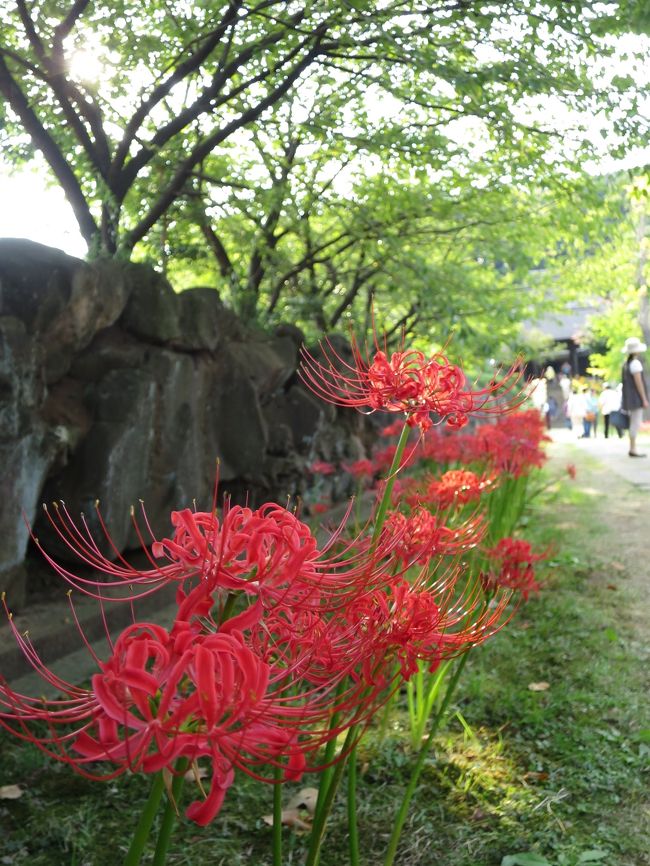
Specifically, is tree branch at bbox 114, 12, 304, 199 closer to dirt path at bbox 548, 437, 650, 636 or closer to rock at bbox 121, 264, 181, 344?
rock at bbox 121, 264, 181, 344

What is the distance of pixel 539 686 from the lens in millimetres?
3289

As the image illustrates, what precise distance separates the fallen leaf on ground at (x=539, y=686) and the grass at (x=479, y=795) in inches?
0.9

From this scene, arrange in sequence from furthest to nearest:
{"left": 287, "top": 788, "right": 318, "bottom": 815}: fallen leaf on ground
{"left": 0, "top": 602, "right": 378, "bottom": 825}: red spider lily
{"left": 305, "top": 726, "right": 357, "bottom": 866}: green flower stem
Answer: {"left": 287, "top": 788, "right": 318, "bottom": 815}: fallen leaf on ground, {"left": 305, "top": 726, "right": 357, "bottom": 866}: green flower stem, {"left": 0, "top": 602, "right": 378, "bottom": 825}: red spider lily

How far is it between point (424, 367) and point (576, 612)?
3102 mm

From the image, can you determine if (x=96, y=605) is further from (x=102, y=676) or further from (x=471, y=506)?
(x=102, y=676)

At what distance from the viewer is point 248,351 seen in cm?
588

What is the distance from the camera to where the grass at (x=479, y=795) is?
216 cm

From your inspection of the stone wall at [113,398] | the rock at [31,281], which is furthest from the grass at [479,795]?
the rock at [31,281]

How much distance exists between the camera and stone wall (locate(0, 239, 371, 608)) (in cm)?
358

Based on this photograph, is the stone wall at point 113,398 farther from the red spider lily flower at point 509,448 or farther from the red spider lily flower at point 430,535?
the red spider lily flower at point 430,535

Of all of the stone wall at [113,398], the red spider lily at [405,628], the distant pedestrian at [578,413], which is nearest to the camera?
the red spider lily at [405,628]

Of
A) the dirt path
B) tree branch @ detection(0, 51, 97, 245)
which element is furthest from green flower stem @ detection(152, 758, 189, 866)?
tree branch @ detection(0, 51, 97, 245)

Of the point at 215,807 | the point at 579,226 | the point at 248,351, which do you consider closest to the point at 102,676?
the point at 215,807

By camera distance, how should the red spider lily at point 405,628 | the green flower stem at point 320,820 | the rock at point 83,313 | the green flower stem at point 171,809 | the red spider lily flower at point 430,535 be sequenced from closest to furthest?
the green flower stem at point 171,809
the red spider lily at point 405,628
the green flower stem at point 320,820
the red spider lily flower at point 430,535
the rock at point 83,313
